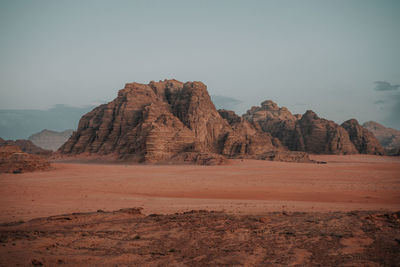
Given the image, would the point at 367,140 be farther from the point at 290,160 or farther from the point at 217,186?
the point at 217,186

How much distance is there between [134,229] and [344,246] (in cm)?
483

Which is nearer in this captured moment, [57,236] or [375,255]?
[375,255]

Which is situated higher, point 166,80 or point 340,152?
point 166,80

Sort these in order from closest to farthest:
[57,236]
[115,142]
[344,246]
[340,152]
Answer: [344,246], [57,236], [115,142], [340,152]

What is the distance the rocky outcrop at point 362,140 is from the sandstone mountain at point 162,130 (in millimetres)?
24990

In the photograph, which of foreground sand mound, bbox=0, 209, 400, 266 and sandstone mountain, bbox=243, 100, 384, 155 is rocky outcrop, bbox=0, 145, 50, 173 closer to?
foreground sand mound, bbox=0, 209, 400, 266

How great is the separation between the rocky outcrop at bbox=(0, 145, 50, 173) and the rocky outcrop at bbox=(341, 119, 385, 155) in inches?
2387

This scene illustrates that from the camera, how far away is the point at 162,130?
3788 centimetres

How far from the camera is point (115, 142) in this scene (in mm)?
43250

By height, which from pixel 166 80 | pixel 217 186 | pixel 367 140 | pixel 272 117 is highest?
pixel 166 80

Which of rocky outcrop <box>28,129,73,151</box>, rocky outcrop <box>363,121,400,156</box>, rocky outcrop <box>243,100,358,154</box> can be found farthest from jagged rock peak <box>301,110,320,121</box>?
rocky outcrop <box>28,129,73,151</box>

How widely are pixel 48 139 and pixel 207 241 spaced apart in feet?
452

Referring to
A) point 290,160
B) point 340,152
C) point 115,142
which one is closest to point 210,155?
point 290,160

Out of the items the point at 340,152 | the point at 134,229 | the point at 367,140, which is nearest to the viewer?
the point at 134,229
